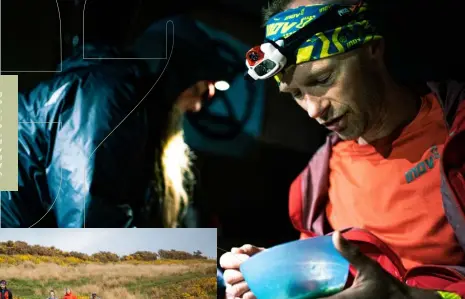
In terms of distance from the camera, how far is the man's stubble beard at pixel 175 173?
2164 millimetres

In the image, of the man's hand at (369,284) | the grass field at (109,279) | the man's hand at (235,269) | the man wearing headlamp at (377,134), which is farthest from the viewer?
the grass field at (109,279)

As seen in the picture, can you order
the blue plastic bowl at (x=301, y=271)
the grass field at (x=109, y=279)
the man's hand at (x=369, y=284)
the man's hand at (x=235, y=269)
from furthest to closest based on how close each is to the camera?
the grass field at (x=109, y=279), the man's hand at (x=235, y=269), the blue plastic bowl at (x=301, y=271), the man's hand at (x=369, y=284)

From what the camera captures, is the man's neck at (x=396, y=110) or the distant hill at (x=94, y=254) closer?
the man's neck at (x=396, y=110)

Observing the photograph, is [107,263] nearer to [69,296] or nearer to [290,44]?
[69,296]

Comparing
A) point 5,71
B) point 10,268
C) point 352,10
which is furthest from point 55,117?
point 352,10

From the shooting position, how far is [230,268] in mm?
2113

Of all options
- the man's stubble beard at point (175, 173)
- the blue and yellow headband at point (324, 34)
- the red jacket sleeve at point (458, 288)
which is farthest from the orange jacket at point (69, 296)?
the red jacket sleeve at point (458, 288)

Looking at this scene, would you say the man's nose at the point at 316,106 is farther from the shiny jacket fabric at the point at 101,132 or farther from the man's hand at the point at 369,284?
the man's hand at the point at 369,284

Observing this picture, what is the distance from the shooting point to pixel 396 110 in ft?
6.54

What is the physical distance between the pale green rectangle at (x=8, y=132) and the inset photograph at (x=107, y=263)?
0.21m

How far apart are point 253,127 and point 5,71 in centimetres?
100

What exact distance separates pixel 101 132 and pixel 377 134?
3.38ft

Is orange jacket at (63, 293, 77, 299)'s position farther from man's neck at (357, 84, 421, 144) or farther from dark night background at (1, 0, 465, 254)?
man's neck at (357, 84, 421, 144)

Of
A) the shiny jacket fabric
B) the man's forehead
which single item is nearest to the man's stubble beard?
the shiny jacket fabric
